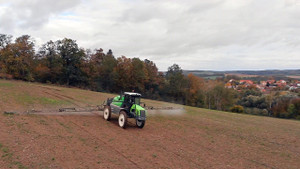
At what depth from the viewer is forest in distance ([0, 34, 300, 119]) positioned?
48.2 metres

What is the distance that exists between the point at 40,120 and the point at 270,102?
179ft

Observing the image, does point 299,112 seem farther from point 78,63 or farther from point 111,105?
point 78,63

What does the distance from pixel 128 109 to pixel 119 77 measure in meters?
44.7

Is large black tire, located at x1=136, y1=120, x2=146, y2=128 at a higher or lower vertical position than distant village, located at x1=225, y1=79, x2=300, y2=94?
higher

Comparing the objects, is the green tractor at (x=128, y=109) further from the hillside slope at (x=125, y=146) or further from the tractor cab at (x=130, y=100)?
the hillside slope at (x=125, y=146)

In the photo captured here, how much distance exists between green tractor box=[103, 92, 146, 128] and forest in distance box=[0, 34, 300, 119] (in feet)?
124

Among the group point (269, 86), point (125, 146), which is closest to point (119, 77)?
point (125, 146)

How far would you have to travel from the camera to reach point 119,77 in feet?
194

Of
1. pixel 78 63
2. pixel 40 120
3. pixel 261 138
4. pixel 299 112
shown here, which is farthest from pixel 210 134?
pixel 78 63

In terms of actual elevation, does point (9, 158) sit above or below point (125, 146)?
above

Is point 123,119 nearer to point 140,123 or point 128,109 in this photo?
point 128,109

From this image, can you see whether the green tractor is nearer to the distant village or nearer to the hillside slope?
the hillside slope

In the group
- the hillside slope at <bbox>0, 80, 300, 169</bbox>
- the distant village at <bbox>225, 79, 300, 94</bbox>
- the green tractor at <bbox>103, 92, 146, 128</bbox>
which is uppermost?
the green tractor at <bbox>103, 92, 146, 128</bbox>

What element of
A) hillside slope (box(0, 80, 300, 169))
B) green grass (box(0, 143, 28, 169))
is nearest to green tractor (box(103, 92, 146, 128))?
hillside slope (box(0, 80, 300, 169))
